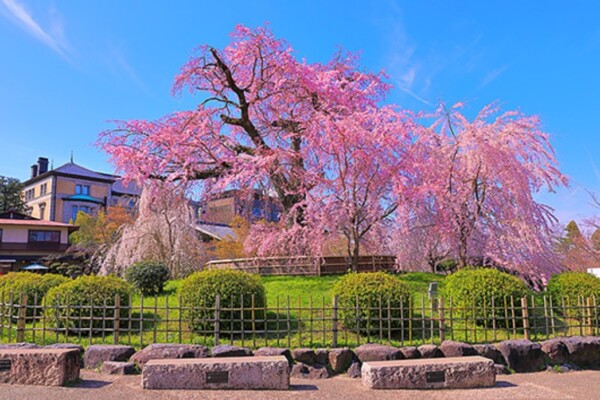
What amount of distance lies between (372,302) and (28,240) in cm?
3605

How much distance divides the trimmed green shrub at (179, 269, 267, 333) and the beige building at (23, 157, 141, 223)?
123ft

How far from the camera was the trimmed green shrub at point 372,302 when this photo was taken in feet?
26.8

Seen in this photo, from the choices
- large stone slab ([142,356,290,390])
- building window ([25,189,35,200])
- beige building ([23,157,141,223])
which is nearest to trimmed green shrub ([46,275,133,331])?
large stone slab ([142,356,290,390])

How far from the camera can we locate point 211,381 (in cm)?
622

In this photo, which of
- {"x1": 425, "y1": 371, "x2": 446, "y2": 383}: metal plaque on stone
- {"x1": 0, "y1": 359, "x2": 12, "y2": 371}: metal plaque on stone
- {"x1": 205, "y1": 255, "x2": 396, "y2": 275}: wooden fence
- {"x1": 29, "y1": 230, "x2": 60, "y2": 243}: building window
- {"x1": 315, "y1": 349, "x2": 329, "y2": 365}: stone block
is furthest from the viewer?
{"x1": 29, "y1": 230, "x2": 60, "y2": 243}: building window

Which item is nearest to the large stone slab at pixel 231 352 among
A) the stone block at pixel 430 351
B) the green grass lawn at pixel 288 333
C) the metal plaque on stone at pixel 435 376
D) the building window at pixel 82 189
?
the green grass lawn at pixel 288 333

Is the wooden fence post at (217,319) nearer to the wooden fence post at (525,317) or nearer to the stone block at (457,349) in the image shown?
the stone block at (457,349)

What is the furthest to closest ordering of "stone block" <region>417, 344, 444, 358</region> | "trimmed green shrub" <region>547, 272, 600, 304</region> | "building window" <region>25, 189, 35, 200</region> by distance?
"building window" <region>25, 189, 35, 200</region> → "trimmed green shrub" <region>547, 272, 600, 304</region> → "stone block" <region>417, 344, 444, 358</region>

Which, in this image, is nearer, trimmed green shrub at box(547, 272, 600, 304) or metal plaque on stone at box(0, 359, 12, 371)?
metal plaque on stone at box(0, 359, 12, 371)

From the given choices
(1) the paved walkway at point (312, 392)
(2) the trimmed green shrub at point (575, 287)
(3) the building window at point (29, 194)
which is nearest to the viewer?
(1) the paved walkway at point (312, 392)

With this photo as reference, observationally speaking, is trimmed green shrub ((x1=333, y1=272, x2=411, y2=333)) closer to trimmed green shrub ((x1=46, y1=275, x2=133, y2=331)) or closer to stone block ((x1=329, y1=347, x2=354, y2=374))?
stone block ((x1=329, y1=347, x2=354, y2=374))

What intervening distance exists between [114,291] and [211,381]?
357 centimetres

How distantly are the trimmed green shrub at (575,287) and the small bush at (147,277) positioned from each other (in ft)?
31.4

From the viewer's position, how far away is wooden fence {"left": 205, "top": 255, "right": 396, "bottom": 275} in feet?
44.4
